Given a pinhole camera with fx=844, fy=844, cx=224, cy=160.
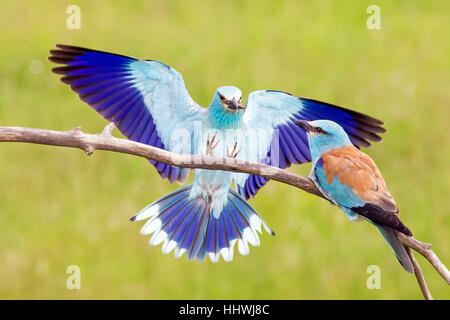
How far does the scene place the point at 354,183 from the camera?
4000 mm

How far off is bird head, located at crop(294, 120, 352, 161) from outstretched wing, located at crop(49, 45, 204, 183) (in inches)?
34.9

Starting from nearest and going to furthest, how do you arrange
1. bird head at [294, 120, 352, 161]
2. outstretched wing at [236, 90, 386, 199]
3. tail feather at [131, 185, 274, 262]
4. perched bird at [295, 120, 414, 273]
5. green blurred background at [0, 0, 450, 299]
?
perched bird at [295, 120, 414, 273], bird head at [294, 120, 352, 161], outstretched wing at [236, 90, 386, 199], tail feather at [131, 185, 274, 262], green blurred background at [0, 0, 450, 299]

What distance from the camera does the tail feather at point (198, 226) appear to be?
5.12 m

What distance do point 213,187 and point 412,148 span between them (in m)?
7.37

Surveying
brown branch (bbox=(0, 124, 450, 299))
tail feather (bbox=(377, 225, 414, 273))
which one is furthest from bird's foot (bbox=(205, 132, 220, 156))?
tail feather (bbox=(377, 225, 414, 273))

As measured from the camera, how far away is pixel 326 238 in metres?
10.4

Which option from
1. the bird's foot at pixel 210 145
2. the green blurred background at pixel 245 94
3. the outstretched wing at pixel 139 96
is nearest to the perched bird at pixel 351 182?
the bird's foot at pixel 210 145

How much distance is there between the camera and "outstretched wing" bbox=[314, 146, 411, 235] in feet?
12.7

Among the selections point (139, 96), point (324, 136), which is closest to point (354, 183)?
point (324, 136)

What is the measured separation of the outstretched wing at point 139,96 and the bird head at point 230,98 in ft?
0.96

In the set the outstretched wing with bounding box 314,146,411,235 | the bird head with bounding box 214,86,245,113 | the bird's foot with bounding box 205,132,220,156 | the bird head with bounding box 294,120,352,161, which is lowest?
the outstretched wing with bounding box 314,146,411,235

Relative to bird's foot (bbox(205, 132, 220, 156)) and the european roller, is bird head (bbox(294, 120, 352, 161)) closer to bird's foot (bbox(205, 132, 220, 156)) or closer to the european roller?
the european roller

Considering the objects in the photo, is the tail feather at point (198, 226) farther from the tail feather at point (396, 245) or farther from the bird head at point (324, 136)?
the tail feather at point (396, 245)

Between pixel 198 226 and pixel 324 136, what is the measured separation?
1.24 metres
